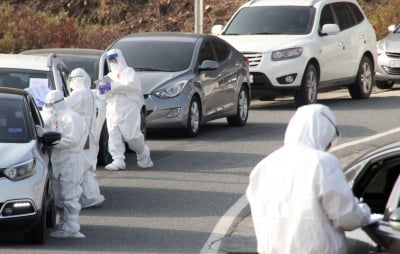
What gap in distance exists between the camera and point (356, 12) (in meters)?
24.2

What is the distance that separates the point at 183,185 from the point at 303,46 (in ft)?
26.8

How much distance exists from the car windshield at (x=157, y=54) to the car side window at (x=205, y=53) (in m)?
0.17

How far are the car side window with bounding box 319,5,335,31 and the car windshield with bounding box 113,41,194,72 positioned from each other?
14.8 ft

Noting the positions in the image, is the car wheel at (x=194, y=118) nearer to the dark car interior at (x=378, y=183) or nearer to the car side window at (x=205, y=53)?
the car side window at (x=205, y=53)

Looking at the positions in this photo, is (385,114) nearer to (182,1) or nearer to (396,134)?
(396,134)

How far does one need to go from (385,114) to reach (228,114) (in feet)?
9.95

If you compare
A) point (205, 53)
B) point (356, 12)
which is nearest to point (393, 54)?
point (356, 12)

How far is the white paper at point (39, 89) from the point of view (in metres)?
13.4

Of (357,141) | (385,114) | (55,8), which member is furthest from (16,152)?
(55,8)

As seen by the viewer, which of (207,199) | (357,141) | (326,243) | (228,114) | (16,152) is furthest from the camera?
(228,114)

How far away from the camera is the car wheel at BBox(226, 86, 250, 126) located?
19.7 m

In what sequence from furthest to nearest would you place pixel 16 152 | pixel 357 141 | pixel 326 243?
pixel 357 141, pixel 16 152, pixel 326 243

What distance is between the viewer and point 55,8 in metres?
31.6

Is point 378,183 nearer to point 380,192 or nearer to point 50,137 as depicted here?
point 380,192
